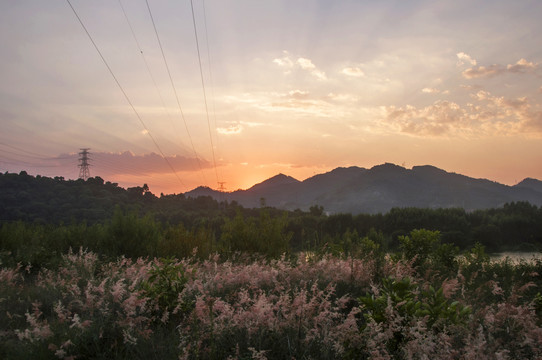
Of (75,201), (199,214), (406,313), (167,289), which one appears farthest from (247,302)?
(199,214)

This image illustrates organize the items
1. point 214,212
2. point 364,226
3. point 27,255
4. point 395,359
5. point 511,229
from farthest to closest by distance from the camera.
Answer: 1. point 214,212
2. point 364,226
3. point 511,229
4. point 27,255
5. point 395,359

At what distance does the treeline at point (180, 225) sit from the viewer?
12047 mm

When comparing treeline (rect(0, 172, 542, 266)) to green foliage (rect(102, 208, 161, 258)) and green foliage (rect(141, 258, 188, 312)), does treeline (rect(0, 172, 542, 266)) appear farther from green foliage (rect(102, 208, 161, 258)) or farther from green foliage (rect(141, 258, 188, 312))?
green foliage (rect(141, 258, 188, 312))

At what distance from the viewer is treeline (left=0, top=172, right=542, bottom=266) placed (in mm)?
12047

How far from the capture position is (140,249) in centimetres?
1270

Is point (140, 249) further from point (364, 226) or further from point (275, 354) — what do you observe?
point (364, 226)

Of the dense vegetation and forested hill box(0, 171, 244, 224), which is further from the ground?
forested hill box(0, 171, 244, 224)

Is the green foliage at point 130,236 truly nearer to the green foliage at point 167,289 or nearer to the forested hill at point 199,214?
the green foliage at point 167,289

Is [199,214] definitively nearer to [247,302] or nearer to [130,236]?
[130,236]

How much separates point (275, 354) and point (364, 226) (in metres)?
55.7

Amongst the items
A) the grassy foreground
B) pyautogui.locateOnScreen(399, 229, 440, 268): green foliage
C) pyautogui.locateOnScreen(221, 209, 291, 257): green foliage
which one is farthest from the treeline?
the grassy foreground

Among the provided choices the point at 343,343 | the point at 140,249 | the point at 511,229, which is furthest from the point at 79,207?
the point at 511,229

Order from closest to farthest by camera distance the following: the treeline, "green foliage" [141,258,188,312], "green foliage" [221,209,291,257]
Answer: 1. "green foliage" [141,258,188,312]
2. "green foliage" [221,209,291,257]
3. the treeline

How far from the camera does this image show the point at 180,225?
13.7 m
